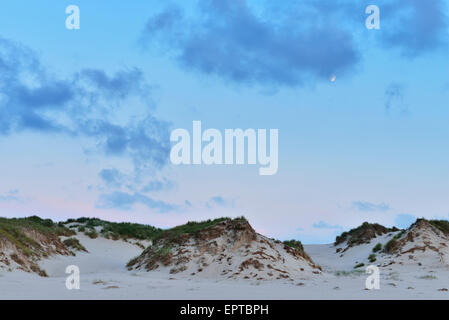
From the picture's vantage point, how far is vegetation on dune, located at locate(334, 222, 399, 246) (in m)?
31.2

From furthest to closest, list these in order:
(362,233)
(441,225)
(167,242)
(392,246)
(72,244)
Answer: (362,233) → (441,225) → (72,244) → (392,246) → (167,242)


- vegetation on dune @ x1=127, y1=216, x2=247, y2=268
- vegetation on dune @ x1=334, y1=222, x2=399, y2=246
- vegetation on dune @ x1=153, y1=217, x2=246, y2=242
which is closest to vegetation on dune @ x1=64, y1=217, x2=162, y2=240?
vegetation on dune @ x1=153, y1=217, x2=246, y2=242

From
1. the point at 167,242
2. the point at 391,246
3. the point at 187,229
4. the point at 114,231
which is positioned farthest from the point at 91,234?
the point at 391,246

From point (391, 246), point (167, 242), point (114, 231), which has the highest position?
point (114, 231)

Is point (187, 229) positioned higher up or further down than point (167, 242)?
higher up

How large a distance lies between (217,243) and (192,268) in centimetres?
206

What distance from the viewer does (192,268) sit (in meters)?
16.3

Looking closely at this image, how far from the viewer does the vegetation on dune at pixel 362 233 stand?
1229 inches

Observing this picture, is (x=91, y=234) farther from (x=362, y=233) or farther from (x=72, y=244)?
(x=362, y=233)

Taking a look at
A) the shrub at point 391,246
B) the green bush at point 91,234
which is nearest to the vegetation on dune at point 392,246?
the shrub at point 391,246

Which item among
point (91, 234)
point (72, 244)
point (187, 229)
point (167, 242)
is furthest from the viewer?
point (91, 234)

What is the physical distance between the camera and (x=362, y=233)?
106 feet
